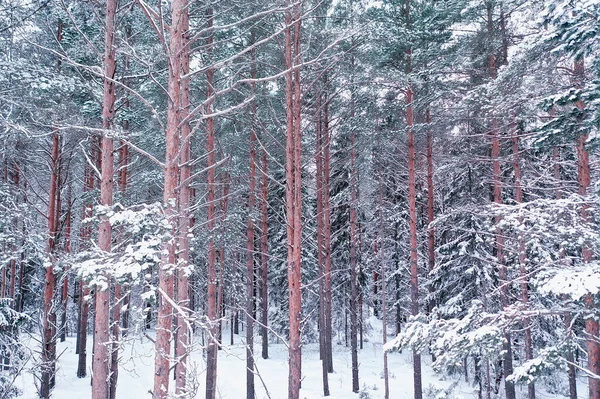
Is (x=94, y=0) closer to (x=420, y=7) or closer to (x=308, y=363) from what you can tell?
(x=420, y=7)

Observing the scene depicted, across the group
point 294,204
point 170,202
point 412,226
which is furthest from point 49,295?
point 412,226

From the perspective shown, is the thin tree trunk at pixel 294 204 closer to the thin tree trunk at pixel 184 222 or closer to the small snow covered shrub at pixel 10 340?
the thin tree trunk at pixel 184 222

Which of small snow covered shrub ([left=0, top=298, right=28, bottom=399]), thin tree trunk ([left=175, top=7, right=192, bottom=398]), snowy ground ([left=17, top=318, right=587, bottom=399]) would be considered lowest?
snowy ground ([left=17, top=318, right=587, bottom=399])

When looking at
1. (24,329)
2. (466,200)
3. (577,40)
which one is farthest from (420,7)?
(24,329)

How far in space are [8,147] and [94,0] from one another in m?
3.80

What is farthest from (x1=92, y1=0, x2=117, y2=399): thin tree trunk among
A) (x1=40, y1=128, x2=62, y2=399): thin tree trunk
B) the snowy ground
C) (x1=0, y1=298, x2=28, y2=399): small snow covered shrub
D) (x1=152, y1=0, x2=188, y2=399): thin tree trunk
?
the snowy ground

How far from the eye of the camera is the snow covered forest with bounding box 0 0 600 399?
518 cm

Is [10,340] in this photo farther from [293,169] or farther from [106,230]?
[293,169]

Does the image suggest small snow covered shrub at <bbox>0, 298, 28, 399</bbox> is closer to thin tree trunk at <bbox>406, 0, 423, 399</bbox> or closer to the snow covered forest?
the snow covered forest

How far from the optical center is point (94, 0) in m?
6.92

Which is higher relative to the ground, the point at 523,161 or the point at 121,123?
the point at 121,123

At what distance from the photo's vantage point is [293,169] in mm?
8281

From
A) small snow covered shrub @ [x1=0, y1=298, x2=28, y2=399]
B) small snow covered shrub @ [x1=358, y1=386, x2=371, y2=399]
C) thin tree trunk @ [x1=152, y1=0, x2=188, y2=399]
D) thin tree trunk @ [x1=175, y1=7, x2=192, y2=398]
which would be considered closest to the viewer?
thin tree trunk @ [x1=175, y1=7, x2=192, y2=398]

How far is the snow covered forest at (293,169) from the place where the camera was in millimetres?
5180
